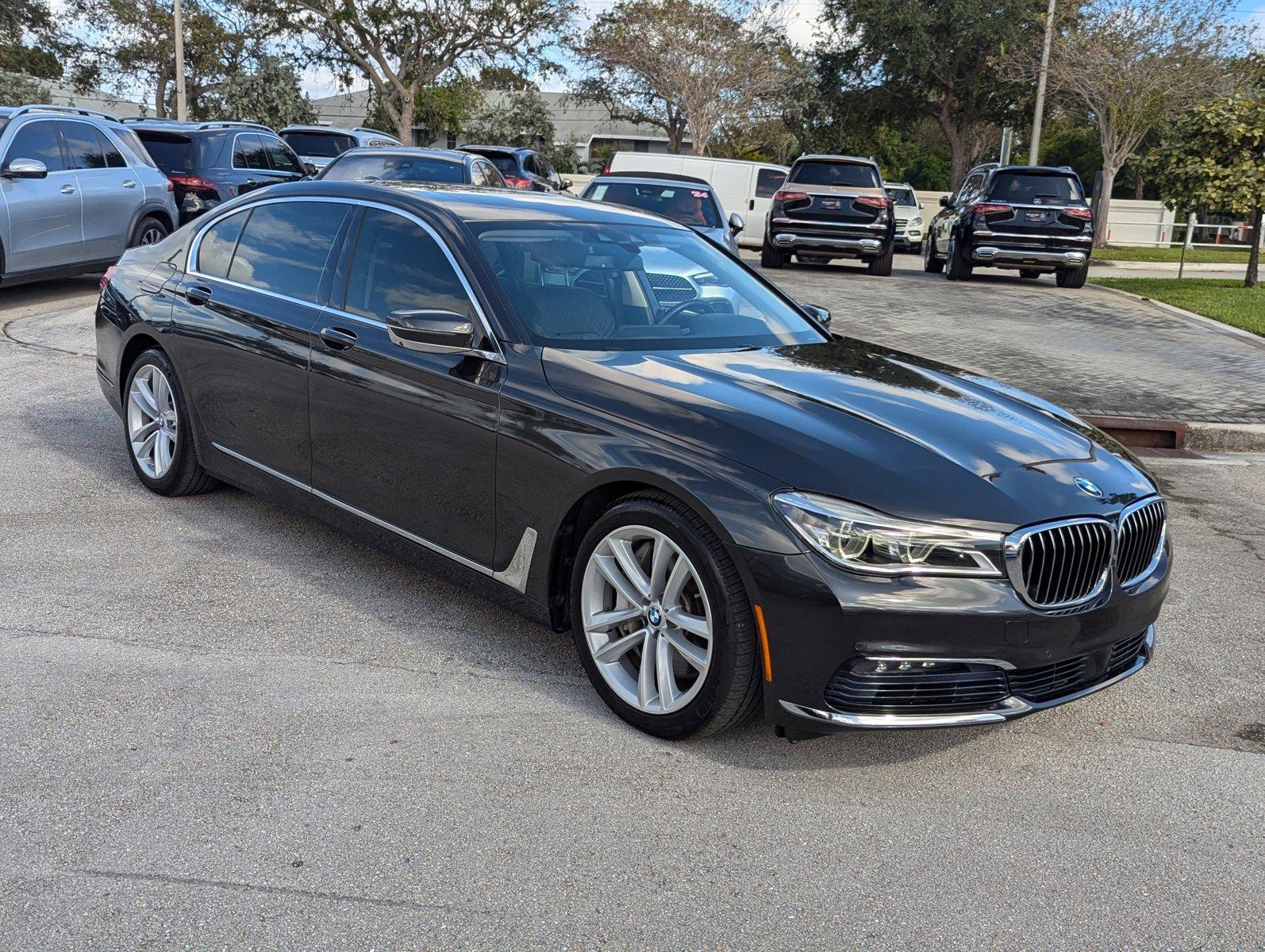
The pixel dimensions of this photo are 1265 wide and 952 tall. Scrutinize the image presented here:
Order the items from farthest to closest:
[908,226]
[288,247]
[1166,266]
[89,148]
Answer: [908,226] < [1166,266] < [89,148] < [288,247]

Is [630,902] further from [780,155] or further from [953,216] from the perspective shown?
[780,155]

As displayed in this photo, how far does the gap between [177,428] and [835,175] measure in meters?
16.2

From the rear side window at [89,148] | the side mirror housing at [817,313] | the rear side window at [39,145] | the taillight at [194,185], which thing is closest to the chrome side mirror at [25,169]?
the rear side window at [39,145]

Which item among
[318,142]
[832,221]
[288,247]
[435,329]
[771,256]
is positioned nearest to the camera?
[435,329]

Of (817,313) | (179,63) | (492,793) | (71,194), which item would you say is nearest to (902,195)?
(179,63)

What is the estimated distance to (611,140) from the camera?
76312mm

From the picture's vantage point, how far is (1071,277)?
1961 cm

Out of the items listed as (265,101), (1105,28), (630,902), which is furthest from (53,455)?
(265,101)

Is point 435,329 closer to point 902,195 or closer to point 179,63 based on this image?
point 902,195

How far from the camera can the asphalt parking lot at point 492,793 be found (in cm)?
294

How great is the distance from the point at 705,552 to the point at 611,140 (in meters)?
75.5

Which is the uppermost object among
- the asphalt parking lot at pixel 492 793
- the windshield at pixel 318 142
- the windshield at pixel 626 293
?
the windshield at pixel 318 142

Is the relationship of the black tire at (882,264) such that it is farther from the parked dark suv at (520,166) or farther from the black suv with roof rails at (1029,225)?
the parked dark suv at (520,166)

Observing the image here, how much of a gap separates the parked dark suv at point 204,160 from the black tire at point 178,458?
10034mm
